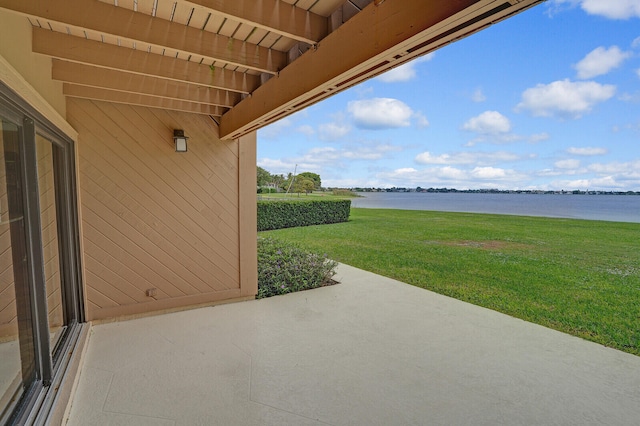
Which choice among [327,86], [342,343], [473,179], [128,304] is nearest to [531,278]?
[342,343]

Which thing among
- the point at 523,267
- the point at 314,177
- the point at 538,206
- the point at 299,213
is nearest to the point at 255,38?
the point at 523,267

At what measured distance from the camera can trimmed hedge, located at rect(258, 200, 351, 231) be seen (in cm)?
1090

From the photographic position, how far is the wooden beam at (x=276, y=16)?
Result: 5.13 feet

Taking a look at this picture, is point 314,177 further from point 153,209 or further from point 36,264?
point 36,264

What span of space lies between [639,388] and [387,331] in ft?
6.23

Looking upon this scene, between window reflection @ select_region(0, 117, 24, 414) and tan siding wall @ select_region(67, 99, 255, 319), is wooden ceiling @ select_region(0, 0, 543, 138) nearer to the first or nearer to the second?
window reflection @ select_region(0, 117, 24, 414)

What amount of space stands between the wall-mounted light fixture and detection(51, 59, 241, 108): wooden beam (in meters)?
0.72

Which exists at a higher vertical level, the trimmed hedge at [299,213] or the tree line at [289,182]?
the tree line at [289,182]

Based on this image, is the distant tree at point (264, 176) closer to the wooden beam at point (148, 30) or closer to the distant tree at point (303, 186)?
the distant tree at point (303, 186)

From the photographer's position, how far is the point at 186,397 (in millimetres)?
2240

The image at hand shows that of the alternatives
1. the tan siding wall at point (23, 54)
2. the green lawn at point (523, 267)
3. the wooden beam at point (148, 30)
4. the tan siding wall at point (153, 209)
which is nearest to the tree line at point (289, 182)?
the green lawn at point (523, 267)

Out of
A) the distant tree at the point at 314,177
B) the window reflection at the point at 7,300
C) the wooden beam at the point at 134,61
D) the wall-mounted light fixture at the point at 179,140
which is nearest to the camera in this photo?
the window reflection at the point at 7,300

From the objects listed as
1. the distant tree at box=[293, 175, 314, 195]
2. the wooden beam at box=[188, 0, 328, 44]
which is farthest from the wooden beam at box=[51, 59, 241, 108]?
the distant tree at box=[293, 175, 314, 195]

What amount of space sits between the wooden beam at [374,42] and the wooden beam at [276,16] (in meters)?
0.09
